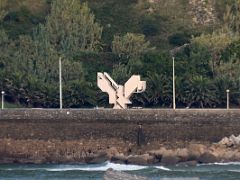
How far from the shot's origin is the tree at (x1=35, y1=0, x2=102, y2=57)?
85.4m

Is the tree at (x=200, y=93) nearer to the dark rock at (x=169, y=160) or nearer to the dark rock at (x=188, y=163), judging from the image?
the dark rock at (x=169, y=160)

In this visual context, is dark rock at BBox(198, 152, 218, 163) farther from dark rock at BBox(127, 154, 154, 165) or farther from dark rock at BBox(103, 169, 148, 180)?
dark rock at BBox(103, 169, 148, 180)

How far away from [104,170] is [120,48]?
105 feet

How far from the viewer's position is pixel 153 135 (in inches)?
2298

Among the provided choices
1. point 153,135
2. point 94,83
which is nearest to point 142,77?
point 94,83

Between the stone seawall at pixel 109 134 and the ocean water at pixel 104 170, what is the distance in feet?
3.76

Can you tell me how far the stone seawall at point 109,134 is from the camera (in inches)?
2243

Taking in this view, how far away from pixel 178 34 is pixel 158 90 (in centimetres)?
1801

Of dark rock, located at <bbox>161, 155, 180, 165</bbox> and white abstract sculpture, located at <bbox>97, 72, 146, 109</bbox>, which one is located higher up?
white abstract sculpture, located at <bbox>97, 72, 146, 109</bbox>

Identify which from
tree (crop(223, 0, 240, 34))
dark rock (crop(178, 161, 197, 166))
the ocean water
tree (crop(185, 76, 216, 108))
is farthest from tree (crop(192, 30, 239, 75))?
the ocean water

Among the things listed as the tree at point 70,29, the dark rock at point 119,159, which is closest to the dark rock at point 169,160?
the dark rock at point 119,159

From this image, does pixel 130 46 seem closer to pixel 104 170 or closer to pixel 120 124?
pixel 120 124

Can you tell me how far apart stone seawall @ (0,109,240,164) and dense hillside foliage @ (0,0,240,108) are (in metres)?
13.2

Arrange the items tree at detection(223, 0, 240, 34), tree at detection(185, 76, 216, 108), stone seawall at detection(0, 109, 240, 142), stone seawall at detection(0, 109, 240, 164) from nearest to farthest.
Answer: stone seawall at detection(0, 109, 240, 164) → stone seawall at detection(0, 109, 240, 142) → tree at detection(185, 76, 216, 108) → tree at detection(223, 0, 240, 34)
